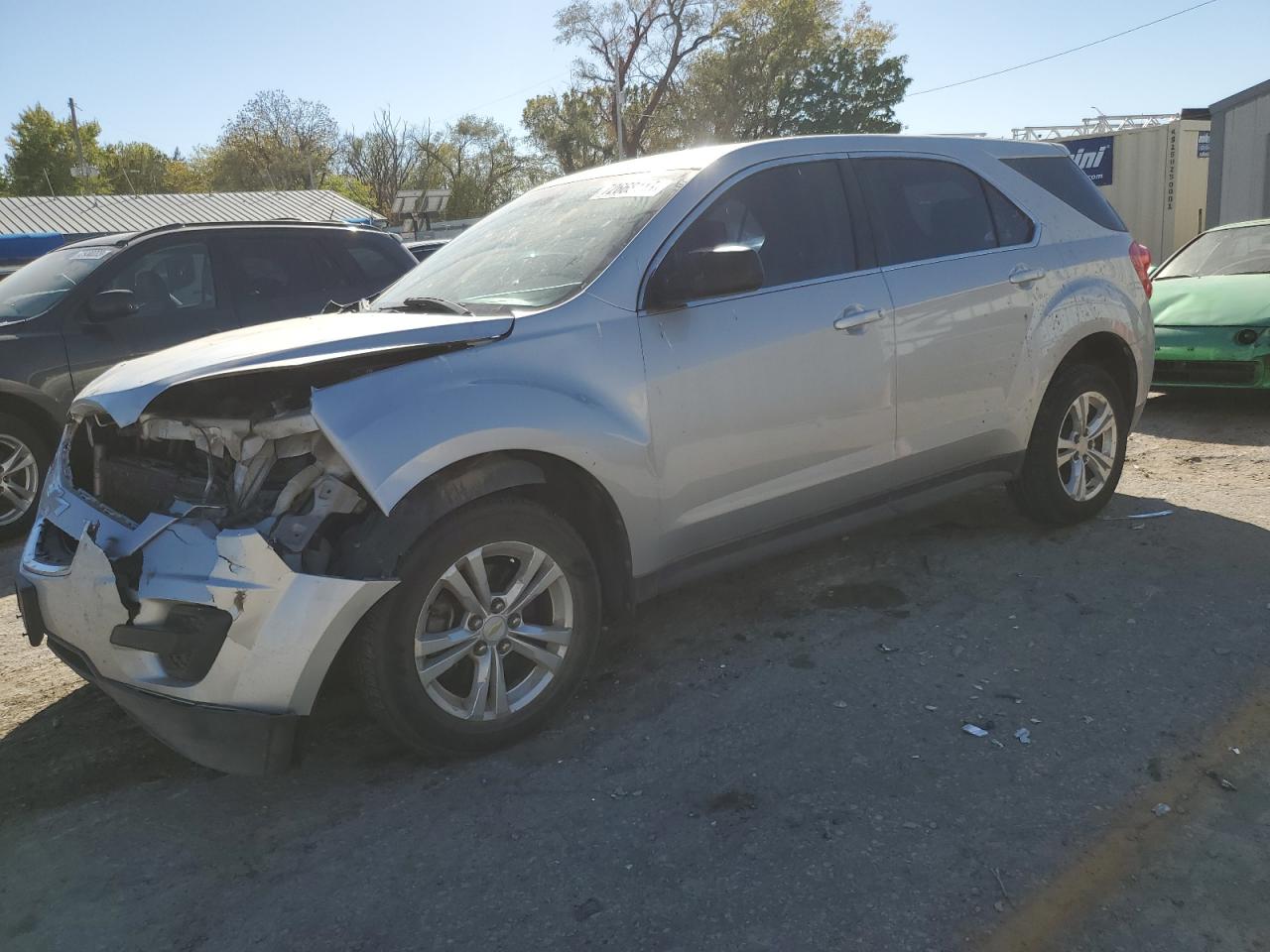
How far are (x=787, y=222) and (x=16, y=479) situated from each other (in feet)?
16.2

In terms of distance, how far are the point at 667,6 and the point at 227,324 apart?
44.8 metres

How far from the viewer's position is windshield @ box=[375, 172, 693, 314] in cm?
348

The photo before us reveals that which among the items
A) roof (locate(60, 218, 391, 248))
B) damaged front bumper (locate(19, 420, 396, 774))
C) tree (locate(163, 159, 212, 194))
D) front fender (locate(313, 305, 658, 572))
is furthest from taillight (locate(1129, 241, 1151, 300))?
tree (locate(163, 159, 212, 194))

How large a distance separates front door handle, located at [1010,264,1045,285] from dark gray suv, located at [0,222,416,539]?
4568 millimetres

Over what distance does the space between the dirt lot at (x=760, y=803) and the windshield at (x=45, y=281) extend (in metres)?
2.92

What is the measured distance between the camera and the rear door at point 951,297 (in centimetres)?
409

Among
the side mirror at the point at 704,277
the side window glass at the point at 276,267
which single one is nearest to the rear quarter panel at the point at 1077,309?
the side mirror at the point at 704,277

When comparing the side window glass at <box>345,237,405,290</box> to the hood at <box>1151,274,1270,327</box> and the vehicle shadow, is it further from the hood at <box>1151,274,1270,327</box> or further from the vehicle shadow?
the vehicle shadow

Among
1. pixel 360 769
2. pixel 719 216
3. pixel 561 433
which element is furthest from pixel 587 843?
pixel 719 216

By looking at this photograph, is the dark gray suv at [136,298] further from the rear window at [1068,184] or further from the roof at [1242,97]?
the roof at [1242,97]

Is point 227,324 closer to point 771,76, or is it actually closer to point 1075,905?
point 1075,905

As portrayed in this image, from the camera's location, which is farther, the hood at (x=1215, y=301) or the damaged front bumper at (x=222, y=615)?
the hood at (x=1215, y=301)

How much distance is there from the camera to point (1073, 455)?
4.92 m

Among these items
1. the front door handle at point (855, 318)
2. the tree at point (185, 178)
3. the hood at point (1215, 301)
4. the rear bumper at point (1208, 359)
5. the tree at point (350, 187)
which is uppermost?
the tree at point (185, 178)
